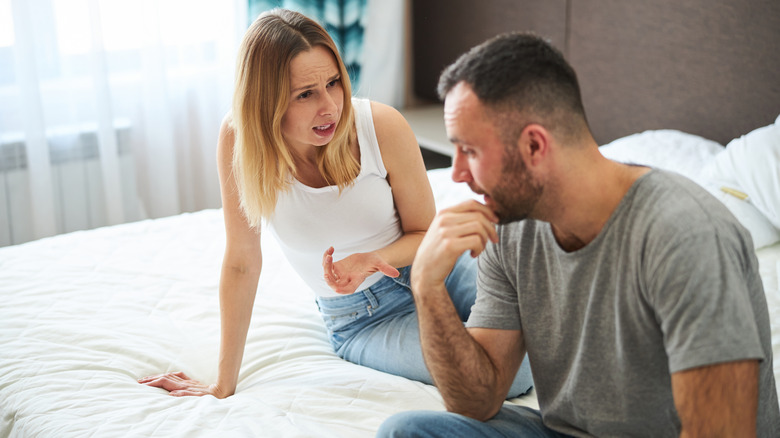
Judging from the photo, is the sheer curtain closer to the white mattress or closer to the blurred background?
the blurred background

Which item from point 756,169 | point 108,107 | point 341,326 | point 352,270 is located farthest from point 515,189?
point 108,107

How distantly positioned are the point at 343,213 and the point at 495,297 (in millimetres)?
503

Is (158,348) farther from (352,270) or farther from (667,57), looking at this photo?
(667,57)

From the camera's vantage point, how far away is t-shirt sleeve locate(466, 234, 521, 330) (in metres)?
1.15

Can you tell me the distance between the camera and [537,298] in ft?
3.63

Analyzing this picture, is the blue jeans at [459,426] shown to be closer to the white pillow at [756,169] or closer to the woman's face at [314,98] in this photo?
the woman's face at [314,98]

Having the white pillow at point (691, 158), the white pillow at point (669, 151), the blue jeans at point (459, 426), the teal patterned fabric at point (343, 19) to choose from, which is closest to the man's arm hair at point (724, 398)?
the blue jeans at point (459, 426)

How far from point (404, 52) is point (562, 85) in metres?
2.76

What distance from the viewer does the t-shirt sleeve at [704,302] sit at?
0.86 metres

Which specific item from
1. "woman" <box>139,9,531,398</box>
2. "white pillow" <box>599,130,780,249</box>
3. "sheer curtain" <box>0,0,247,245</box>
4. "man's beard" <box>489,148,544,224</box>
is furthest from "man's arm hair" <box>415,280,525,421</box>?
"sheer curtain" <box>0,0,247,245</box>

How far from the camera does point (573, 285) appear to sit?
41.1 inches

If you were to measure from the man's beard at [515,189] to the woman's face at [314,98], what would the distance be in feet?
1.77

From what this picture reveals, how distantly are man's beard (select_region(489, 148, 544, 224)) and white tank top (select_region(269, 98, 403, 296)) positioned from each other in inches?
22.0

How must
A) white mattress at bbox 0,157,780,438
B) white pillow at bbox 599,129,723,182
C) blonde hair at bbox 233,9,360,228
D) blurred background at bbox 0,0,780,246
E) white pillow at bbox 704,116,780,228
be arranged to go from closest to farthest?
white mattress at bbox 0,157,780,438 → blonde hair at bbox 233,9,360,228 → white pillow at bbox 704,116,780,228 → white pillow at bbox 599,129,723,182 → blurred background at bbox 0,0,780,246
